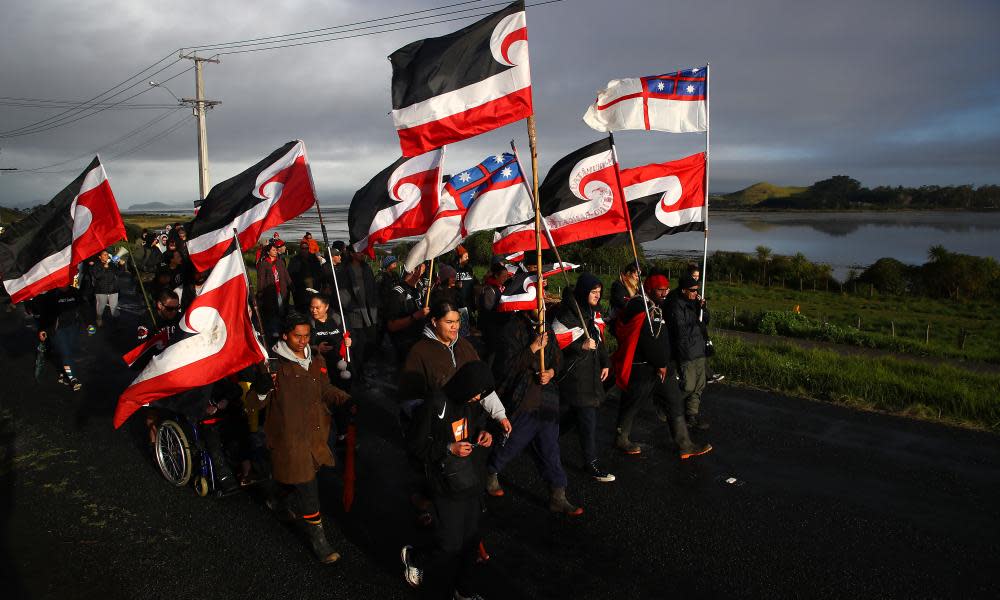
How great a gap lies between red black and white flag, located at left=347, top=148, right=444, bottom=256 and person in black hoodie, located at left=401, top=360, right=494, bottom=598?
4.07m

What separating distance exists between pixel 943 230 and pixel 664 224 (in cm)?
10470

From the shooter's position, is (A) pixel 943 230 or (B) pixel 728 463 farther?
(A) pixel 943 230

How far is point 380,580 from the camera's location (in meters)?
4.21

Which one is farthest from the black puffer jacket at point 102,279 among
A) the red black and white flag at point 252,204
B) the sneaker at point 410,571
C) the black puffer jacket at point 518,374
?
the sneaker at point 410,571

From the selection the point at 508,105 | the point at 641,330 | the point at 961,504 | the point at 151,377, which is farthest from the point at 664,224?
the point at 151,377

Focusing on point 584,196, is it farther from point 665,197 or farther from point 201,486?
point 201,486

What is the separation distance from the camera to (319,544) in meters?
4.44

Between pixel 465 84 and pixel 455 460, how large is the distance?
3.46 meters

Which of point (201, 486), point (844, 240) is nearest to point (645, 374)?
point (201, 486)

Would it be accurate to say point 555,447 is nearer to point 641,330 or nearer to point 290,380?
point 641,330

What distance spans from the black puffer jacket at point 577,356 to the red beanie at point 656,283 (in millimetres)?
1393

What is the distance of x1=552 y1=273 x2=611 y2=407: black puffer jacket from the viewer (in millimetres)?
5453

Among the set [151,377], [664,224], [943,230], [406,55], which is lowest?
[943,230]

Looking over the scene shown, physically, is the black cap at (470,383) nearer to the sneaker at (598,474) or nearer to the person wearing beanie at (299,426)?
the person wearing beanie at (299,426)
